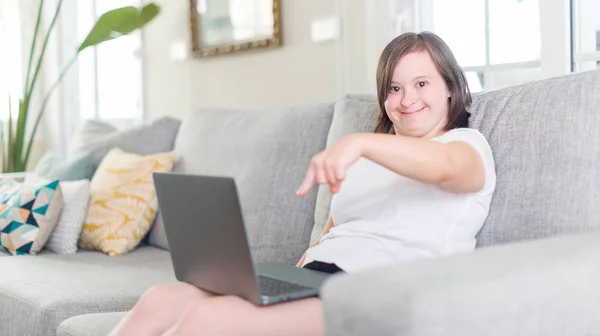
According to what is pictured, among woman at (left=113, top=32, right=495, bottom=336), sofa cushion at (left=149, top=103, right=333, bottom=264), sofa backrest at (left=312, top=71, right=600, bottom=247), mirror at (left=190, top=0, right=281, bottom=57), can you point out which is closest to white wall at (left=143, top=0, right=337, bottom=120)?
mirror at (left=190, top=0, right=281, bottom=57)

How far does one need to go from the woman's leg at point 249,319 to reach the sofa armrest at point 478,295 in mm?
267

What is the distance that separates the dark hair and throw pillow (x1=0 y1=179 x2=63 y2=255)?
1430mm

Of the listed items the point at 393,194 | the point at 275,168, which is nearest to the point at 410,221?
the point at 393,194

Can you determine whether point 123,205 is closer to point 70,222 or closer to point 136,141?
point 70,222

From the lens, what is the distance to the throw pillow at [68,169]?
3.07 m

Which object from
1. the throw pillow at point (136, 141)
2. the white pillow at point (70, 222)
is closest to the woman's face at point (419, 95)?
the white pillow at point (70, 222)

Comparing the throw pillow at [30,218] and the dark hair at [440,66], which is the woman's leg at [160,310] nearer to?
the dark hair at [440,66]

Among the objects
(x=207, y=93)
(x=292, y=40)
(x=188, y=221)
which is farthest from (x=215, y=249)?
(x=207, y=93)

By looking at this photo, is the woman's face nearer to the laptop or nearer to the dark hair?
the dark hair

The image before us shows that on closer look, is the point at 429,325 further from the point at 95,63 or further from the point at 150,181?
the point at 95,63

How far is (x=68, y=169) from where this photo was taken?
3.08m

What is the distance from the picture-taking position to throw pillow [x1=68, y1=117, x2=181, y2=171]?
311 centimetres

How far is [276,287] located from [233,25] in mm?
2366

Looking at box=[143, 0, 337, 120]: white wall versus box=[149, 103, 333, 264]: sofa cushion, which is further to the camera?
box=[143, 0, 337, 120]: white wall
